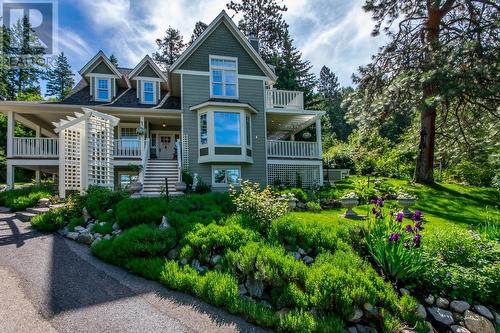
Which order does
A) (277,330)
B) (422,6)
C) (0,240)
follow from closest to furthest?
(277,330) → (0,240) → (422,6)

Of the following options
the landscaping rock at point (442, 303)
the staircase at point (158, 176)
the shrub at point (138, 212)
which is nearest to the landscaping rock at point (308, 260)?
the landscaping rock at point (442, 303)

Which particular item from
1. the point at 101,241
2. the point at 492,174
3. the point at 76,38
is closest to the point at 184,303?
the point at 101,241

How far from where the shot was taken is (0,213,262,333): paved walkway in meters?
3.63

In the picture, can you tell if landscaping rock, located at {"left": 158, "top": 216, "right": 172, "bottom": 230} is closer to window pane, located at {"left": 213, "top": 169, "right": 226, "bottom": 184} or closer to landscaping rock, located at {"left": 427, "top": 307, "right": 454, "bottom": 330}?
landscaping rock, located at {"left": 427, "top": 307, "right": 454, "bottom": 330}

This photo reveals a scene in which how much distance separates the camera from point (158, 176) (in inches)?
520

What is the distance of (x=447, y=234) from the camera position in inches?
203

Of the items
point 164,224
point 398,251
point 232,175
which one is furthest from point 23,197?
point 398,251

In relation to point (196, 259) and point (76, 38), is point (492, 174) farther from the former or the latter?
point (76, 38)

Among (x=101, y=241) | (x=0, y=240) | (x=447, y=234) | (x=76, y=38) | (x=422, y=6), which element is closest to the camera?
(x=447, y=234)

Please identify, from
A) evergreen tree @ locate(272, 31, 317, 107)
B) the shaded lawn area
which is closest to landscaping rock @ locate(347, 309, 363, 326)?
the shaded lawn area

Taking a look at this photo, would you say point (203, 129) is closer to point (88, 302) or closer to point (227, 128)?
point (227, 128)

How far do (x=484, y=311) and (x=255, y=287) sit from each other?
341cm

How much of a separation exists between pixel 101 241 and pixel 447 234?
6.93 metres

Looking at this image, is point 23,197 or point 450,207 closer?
point 23,197
